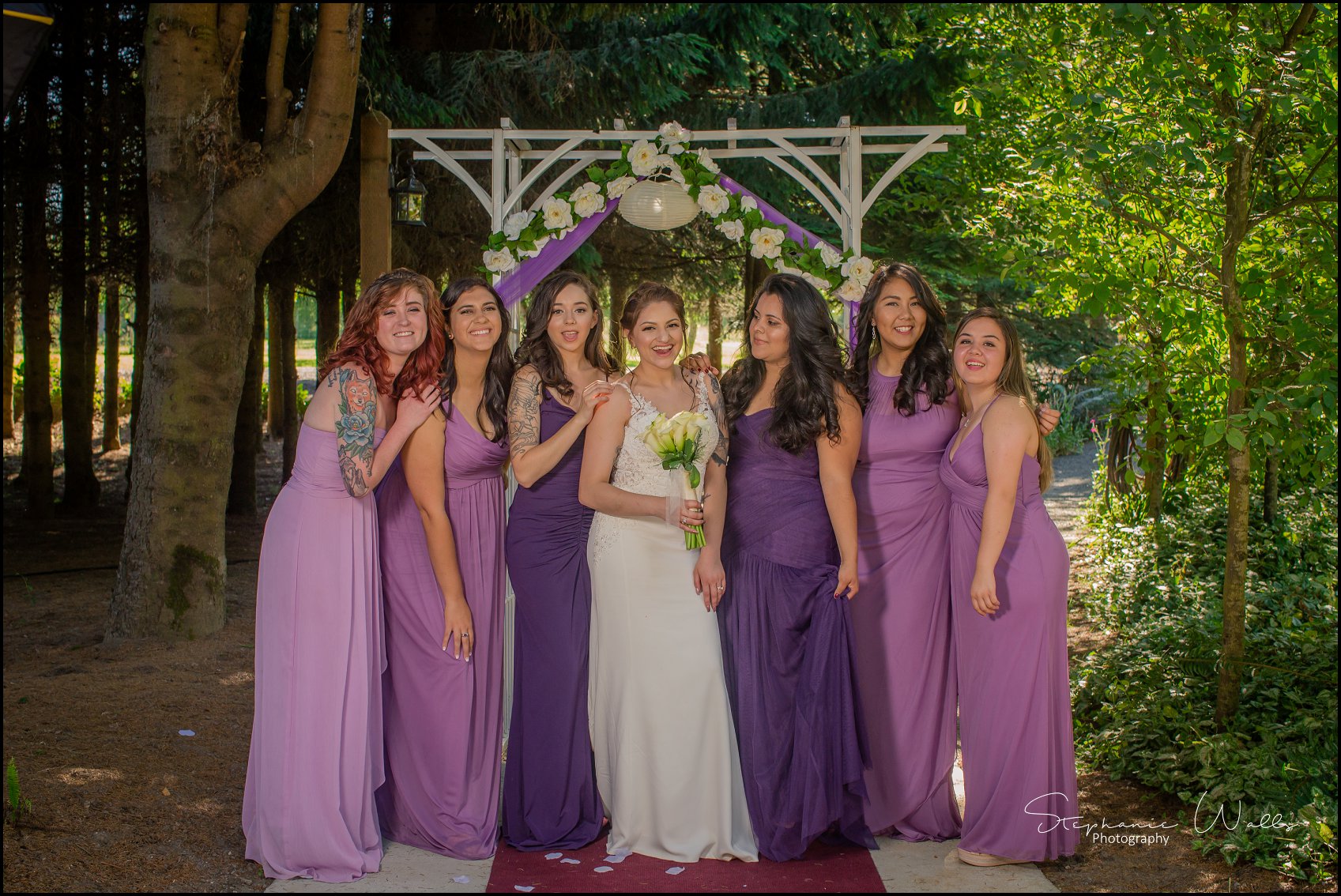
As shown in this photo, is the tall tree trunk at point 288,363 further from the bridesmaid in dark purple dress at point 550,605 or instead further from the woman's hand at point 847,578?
the woman's hand at point 847,578

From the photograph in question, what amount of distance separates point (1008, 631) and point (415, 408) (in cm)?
237

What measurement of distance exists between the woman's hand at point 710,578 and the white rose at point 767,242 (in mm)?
2389

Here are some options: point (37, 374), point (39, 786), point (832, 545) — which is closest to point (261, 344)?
point (37, 374)

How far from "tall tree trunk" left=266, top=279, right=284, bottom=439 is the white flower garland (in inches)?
268

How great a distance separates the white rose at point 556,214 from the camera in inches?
253

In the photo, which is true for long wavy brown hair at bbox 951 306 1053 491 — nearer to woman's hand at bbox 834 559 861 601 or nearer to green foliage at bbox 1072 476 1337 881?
woman's hand at bbox 834 559 861 601

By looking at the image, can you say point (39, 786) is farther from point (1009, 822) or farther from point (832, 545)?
point (1009, 822)

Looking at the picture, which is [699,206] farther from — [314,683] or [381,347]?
[314,683]

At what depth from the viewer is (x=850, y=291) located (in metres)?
6.26

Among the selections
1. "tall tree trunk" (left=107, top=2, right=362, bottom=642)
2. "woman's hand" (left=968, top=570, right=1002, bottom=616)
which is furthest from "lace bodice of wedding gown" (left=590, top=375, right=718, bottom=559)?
"tall tree trunk" (left=107, top=2, right=362, bottom=642)

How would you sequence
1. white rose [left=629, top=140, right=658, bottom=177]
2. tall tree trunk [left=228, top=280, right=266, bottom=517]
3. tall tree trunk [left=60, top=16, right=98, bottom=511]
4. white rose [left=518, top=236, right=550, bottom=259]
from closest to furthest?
white rose [left=629, top=140, right=658, bottom=177] → white rose [left=518, top=236, right=550, bottom=259] → tall tree trunk [left=60, top=16, right=98, bottom=511] → tall tree trunk [left=228, top=280, right=266, bottom=517]

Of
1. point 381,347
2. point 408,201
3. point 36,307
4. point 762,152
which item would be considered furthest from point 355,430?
point 36,307

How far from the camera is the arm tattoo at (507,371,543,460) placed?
14.8 feet

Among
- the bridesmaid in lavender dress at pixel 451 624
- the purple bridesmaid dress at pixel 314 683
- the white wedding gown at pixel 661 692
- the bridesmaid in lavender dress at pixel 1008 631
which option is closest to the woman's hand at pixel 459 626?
the bridesmaid in lavender dress at pixel 451 624
